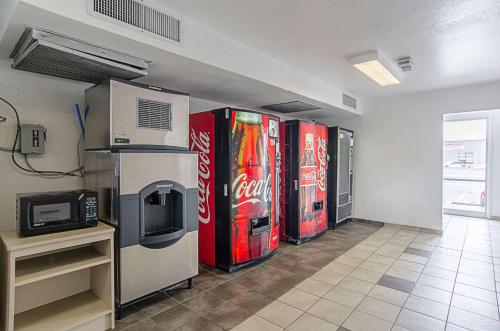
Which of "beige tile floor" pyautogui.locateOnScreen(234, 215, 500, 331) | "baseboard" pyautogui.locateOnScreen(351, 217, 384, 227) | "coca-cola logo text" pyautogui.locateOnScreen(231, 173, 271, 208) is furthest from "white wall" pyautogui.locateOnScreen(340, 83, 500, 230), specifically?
"coca-cola logo text" pyautogui.locateOnScreen(231, 173, 271, 208)

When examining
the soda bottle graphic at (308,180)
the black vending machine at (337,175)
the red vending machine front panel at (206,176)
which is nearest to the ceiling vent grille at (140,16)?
the red vending machine front panel at (206,176)

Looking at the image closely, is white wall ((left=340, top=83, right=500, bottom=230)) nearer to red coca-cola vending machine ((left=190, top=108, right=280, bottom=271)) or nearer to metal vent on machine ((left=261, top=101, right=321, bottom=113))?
metal vent on machine ((left=261, top=101, right=321, bottom=113))

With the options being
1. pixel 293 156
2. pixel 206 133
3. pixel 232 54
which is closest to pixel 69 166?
pixel 206 133

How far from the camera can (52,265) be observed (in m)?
2.13

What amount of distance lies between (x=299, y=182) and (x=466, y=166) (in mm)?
5457

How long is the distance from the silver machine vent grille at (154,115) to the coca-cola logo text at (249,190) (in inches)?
45.1

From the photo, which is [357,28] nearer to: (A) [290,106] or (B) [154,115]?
(B) [154,115]

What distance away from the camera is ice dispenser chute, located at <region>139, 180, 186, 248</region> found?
2.54 meters

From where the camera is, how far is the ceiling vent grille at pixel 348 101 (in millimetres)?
5188

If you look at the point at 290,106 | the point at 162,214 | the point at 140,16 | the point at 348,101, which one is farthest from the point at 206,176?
the point at 348,101

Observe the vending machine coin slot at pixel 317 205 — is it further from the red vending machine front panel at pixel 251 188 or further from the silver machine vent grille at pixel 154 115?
the silver machine vent grille at pixel 154 115

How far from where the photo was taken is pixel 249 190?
358cm

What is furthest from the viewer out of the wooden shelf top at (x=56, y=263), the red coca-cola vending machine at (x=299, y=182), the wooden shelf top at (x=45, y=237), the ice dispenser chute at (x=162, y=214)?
the red coca-cola vending machine at (x=299, y=182)

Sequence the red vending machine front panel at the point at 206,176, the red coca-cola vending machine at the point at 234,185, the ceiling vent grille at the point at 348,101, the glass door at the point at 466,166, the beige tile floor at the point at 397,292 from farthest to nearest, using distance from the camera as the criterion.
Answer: the glass door at the point at 466,166 < the ceiling vent grille at the point at 348,101 < the red vending machine front panel at the point at 206,176 < the red coca-cola vending machine at the point at 234,185 < the beige tile floor at the point at 397,292
